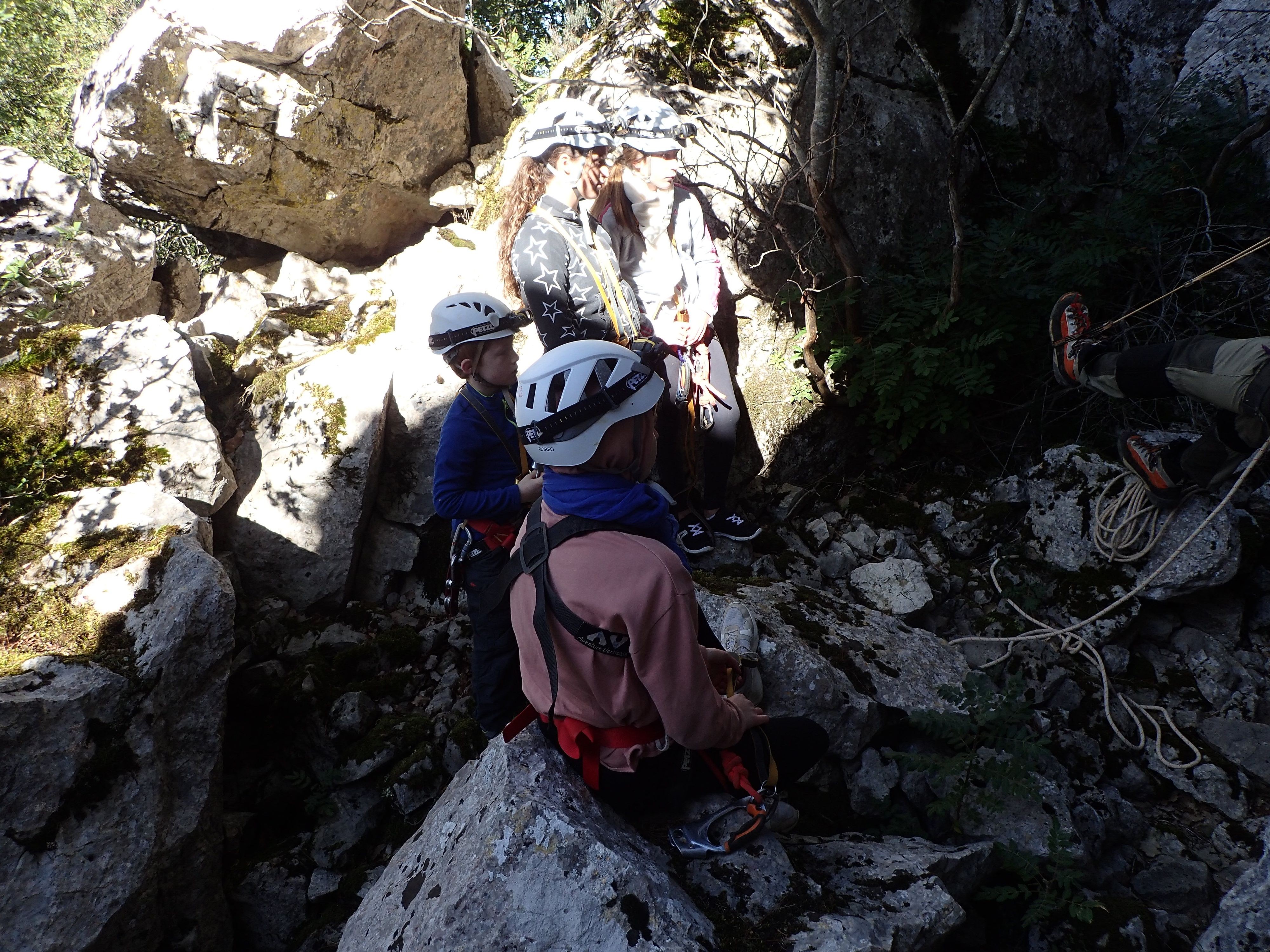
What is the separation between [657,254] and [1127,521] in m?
3.60

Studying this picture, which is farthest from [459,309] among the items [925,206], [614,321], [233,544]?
[925,206]

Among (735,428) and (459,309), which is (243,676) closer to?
(459,309)

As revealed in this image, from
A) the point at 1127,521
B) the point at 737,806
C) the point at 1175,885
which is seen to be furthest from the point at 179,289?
the point at 1175,885

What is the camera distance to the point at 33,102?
9.55 m

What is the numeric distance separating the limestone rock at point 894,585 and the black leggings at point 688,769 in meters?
1.98

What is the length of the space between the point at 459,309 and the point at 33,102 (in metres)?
10.6

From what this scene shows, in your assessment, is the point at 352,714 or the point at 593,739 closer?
the point at 593,739

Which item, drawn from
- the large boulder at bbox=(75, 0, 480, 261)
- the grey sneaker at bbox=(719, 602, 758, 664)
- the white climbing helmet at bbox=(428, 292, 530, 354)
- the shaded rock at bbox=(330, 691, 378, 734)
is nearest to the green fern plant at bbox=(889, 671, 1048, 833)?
the grey sneaker at bbox=(719, 602, 758, 664)

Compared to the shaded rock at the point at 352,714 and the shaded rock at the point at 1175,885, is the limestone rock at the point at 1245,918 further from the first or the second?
the shaded rock at the point at 352,714

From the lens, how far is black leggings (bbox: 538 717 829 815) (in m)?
2.42

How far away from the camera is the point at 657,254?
4.79 metres

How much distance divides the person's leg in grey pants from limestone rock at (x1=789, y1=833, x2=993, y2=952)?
9.02ft

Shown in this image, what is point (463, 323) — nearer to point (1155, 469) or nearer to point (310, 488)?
point (310, 488)

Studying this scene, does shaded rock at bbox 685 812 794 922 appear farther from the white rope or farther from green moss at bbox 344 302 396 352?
green moss at bbox 344 302 396 352
